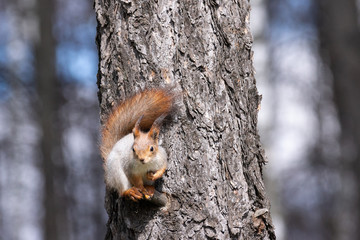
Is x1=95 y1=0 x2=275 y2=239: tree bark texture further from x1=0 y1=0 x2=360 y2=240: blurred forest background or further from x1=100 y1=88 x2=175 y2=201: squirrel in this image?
x1=0 y1=0 x2=360 y2=240: blurred forest background

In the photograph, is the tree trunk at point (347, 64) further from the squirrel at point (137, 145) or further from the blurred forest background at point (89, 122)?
the squirrel at point (137, 145)

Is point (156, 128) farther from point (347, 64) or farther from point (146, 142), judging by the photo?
point (347, 64)

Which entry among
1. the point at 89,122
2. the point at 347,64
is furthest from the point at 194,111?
the point at 89,122

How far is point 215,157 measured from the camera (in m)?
1.75

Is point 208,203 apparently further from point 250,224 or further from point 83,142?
point 83,142

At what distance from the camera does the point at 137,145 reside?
64.1 inches

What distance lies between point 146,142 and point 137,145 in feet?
0.10

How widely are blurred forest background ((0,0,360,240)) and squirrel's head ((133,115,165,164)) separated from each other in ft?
12.9

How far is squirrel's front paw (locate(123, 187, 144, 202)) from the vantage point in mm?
1644

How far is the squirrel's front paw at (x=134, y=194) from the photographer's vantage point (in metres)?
1.64

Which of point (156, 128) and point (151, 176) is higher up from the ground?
point (156, 128)

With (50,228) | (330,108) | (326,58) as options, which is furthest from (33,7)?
(330,108)

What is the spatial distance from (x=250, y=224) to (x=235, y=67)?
54 centimetres

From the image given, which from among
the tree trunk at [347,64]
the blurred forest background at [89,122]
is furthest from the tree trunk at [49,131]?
the tree trunk at [347,64]
